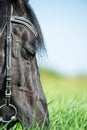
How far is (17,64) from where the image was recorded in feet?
13.0

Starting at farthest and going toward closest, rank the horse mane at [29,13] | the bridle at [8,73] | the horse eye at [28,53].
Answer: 1. the horse mane at [29,13]
2. the horse eye at [28,53]
3. the bridle at [8,73]

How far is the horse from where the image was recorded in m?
3.93

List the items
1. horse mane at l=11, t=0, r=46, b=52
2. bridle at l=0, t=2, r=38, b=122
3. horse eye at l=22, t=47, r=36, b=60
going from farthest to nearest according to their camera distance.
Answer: horse mane at l=11, t=0, r=46, b=52
horse eye at l=22, t=47, r=36, b=60
bridle at l=0, t=2, r=38, b=122

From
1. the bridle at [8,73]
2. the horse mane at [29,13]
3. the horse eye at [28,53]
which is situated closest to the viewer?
the bridle at [8,73]

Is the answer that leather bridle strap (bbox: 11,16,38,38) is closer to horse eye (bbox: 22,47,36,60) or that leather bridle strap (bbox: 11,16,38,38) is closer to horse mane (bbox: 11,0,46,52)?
horse mane (bbox: 11,0,46,52)

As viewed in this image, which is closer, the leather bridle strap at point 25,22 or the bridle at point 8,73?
the bridle at point 8,73

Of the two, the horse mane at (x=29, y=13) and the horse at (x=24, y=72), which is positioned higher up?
the horse mane at (x=29, y=13)

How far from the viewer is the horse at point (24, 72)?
3934 millimetres

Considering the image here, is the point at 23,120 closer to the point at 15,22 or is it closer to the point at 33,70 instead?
the point at 33,70

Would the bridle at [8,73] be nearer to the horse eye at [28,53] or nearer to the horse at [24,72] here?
the horse at [24,72]

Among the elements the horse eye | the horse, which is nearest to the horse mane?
the horse

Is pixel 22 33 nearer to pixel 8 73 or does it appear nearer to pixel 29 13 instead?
pixel 29 13

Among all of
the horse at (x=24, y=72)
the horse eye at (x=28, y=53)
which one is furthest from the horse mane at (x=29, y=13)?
the horse eye at (x=28, y=53)

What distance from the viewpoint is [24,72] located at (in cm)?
400
